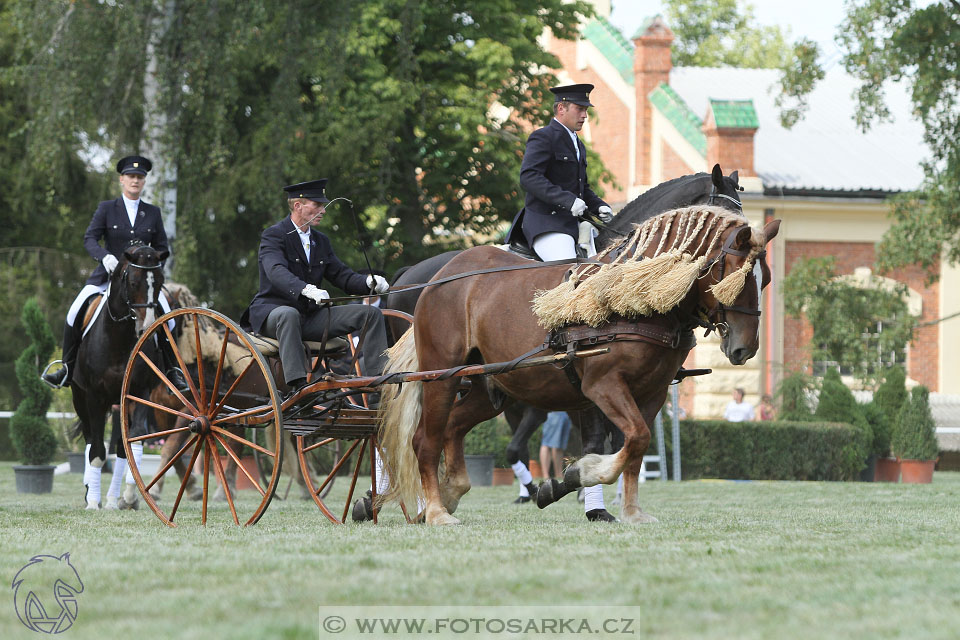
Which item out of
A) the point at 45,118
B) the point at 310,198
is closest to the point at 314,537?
the point at 310,198

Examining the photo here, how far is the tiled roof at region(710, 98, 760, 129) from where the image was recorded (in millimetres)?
26594

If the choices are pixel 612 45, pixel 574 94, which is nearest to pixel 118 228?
Answer: pixel 574 94

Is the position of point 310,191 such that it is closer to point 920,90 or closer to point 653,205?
point 653,205

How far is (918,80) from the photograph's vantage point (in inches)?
720

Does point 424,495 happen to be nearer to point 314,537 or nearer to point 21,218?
point 314,537

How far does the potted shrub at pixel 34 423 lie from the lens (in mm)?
13969

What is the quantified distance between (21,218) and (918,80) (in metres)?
18.1

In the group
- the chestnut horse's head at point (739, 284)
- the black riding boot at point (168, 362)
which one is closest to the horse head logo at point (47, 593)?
the chestnut horse's head at point (739, 284)

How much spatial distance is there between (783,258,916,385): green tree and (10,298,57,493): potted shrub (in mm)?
14003

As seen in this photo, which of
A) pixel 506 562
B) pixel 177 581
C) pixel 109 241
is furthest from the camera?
pixel 109 241

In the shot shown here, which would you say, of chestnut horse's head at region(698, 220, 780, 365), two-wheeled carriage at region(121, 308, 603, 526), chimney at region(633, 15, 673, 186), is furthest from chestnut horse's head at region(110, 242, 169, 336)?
chimney at region(633, 15, 673, 186)

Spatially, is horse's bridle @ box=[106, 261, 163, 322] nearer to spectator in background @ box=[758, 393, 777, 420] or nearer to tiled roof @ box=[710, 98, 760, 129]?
spectator in background @ box=[758, 393, 777, 420]

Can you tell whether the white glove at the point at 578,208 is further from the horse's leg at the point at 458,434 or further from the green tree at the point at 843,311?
the green tree at the point at 843,311

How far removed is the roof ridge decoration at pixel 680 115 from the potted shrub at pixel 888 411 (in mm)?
7788
